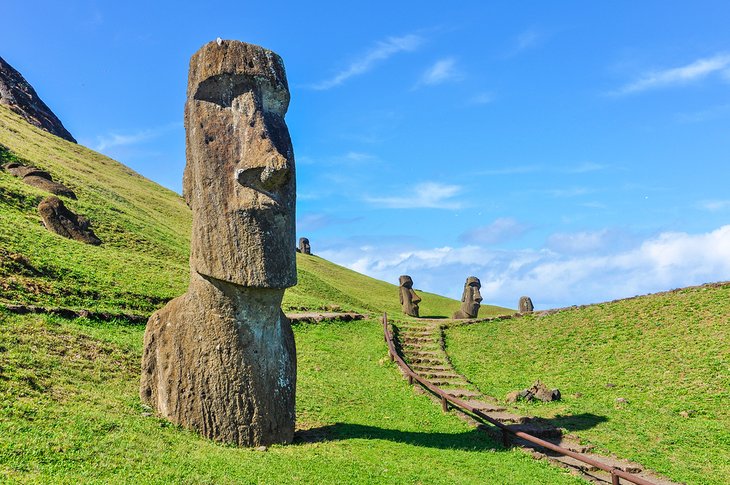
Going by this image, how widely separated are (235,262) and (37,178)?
32.2m

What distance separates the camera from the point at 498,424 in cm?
1525

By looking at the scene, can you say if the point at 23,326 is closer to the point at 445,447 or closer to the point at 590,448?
the point at 445,447

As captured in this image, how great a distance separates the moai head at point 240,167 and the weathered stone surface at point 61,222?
809 inches

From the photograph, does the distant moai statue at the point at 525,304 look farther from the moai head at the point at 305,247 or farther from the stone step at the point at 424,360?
the moai head at the point at 305,247

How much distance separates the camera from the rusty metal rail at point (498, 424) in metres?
11.9

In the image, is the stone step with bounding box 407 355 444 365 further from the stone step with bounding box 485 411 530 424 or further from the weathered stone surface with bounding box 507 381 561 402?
the stone step with bounding box 485 411 530 424

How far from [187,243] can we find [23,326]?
2807cm

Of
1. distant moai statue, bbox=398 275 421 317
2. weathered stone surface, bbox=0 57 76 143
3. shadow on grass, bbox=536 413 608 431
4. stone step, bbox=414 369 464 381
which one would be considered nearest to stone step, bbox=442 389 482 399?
stone step, bbox=414 369 464 381

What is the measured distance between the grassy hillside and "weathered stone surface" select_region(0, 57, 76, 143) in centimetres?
1320

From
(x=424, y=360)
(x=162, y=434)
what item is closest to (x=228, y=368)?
(x=162, y=434)

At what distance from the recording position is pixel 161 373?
12.1 metres

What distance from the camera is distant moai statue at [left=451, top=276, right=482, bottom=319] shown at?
128ft

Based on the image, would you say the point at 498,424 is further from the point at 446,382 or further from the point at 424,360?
the point at 424,360

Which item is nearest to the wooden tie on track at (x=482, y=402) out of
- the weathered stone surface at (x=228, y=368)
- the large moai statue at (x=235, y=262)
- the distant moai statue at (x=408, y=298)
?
the weathered stone surface at (x=228, y=368)
